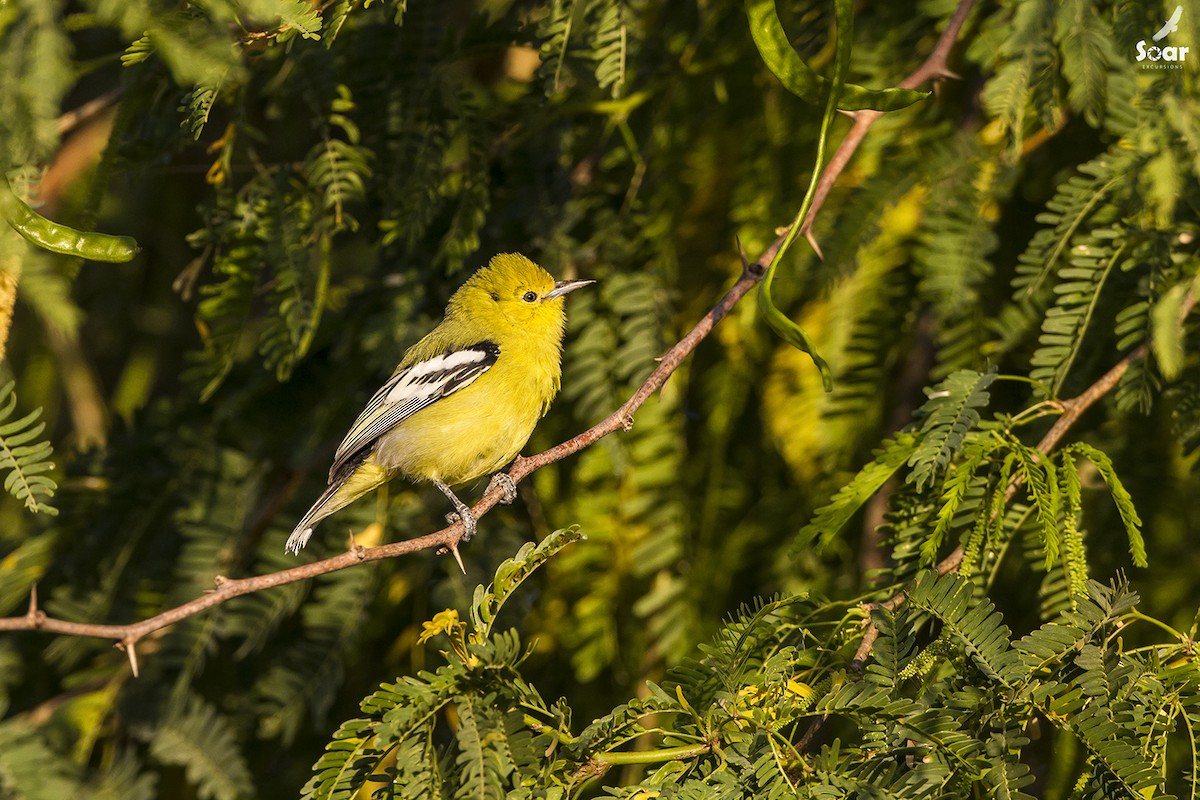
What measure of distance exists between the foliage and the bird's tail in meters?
0.25

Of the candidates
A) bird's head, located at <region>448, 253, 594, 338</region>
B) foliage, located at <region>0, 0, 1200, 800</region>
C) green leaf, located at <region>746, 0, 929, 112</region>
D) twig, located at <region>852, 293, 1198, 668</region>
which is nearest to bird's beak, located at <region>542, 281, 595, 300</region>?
bird's head, located at <region>448, 253, 594, 338</region>

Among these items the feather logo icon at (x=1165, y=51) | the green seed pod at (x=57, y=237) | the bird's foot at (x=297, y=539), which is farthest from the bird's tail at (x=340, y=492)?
the feather logo icon at (x=1165, y=51)

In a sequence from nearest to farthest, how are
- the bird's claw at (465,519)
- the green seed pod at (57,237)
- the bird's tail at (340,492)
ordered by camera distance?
the green seed pod at (57,237) < the bird's claw at (465,519) < the bird's tail at (340,492)

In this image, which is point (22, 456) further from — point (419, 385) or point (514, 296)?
point (514, 296)

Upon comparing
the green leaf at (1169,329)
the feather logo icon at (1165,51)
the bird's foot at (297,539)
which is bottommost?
the bird's foot at (297,539)

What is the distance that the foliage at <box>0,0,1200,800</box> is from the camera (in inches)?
114

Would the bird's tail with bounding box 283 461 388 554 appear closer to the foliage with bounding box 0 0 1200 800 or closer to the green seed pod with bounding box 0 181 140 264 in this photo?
the foliage with bounding box 0 0 1200 800

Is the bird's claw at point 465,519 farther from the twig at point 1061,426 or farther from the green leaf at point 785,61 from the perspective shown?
the green leaf at point 785,61

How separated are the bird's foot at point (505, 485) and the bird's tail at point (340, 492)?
0.46 m

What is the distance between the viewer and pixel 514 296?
13.8 ft

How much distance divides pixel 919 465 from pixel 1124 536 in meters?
1.44

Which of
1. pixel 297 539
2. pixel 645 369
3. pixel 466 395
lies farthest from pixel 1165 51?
pixel 297 539

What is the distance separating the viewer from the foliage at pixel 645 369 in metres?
2.89

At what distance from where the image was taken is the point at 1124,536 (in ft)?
12.0
